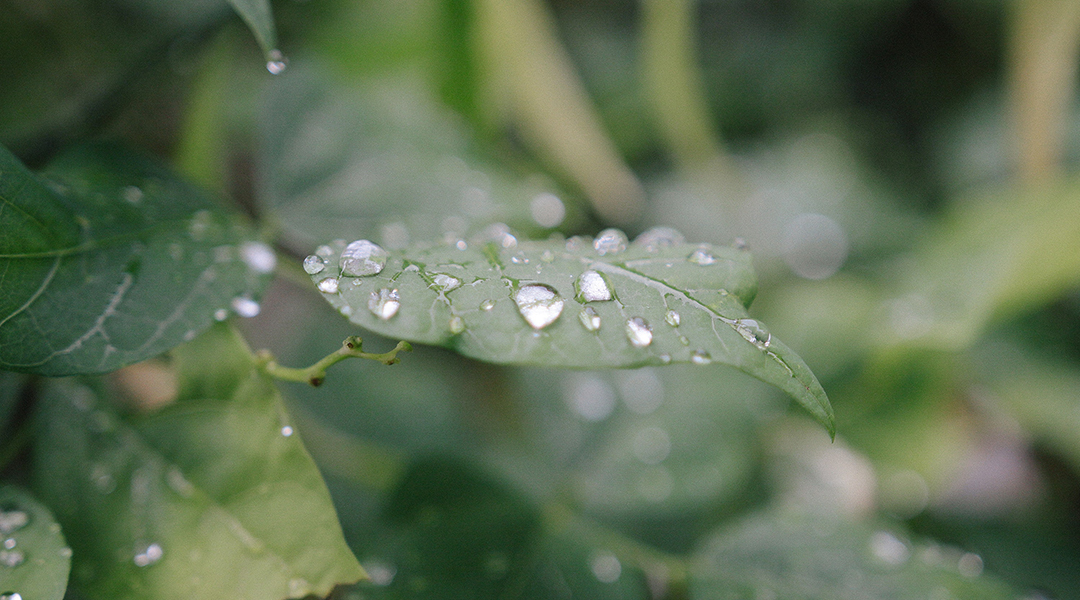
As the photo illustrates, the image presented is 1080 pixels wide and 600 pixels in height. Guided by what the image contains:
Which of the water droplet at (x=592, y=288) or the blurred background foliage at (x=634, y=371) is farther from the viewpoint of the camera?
the blurred background foliage at (x=634, y=371)

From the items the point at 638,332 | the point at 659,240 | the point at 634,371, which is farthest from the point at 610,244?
the point at 634,371

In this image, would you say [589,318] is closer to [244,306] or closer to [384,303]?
[384,303]

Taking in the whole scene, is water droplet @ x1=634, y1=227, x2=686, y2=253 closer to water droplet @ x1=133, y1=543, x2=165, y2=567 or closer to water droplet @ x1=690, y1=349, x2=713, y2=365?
water droplet @ x1=690, y1=349, x2=713, y2=365

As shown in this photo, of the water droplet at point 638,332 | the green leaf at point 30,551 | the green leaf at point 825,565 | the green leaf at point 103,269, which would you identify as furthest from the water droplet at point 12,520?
the green leaf at point 825,565

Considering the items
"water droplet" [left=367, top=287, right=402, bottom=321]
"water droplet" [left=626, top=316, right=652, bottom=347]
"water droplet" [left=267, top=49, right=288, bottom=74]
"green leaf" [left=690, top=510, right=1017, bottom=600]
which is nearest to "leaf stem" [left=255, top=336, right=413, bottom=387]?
"water droplet" [left=367, top=287, right=402, bottom=321]

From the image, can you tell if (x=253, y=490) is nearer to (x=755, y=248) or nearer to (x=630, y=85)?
(x=755, y=248)

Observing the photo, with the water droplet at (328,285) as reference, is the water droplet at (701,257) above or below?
above

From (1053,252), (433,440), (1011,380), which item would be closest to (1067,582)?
(1011,380)

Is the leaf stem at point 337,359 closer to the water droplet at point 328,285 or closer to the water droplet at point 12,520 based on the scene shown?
the water droplet at point 328,285
